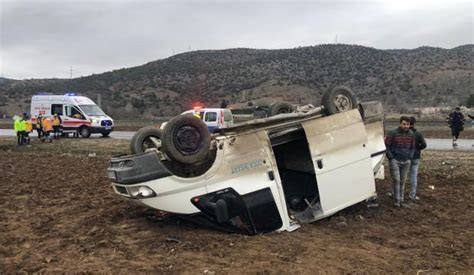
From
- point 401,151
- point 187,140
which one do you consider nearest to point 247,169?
point 187,140

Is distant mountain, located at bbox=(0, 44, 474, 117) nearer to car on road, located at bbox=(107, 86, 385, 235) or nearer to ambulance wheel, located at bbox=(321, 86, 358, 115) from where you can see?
ambulance wheel, located at bbox=(321, 86, 358, 115)

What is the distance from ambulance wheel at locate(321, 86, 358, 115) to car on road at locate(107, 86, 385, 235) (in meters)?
0.01

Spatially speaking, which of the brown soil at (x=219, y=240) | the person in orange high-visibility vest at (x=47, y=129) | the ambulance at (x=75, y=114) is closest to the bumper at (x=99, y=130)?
the ambulance at (x=75, y=114)

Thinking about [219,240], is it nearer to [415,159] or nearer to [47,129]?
[415,159]

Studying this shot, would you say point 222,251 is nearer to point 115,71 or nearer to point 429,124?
point 429,124

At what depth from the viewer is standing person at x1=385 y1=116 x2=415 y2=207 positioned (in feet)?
27.3

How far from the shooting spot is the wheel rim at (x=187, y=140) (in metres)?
5.94

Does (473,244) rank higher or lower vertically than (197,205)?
lower

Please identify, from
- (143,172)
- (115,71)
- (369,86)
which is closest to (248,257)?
(143,172)

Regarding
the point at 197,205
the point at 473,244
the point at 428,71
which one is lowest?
the point at 473,244

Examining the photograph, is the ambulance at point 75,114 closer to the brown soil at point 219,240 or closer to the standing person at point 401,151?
the brown soil at point 219,240

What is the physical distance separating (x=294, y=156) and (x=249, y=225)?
1694 millimetres

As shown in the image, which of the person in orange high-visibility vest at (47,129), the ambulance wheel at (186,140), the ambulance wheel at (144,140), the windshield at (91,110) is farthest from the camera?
the windshield at (91,110)

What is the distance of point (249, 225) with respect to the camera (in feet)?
20.1
